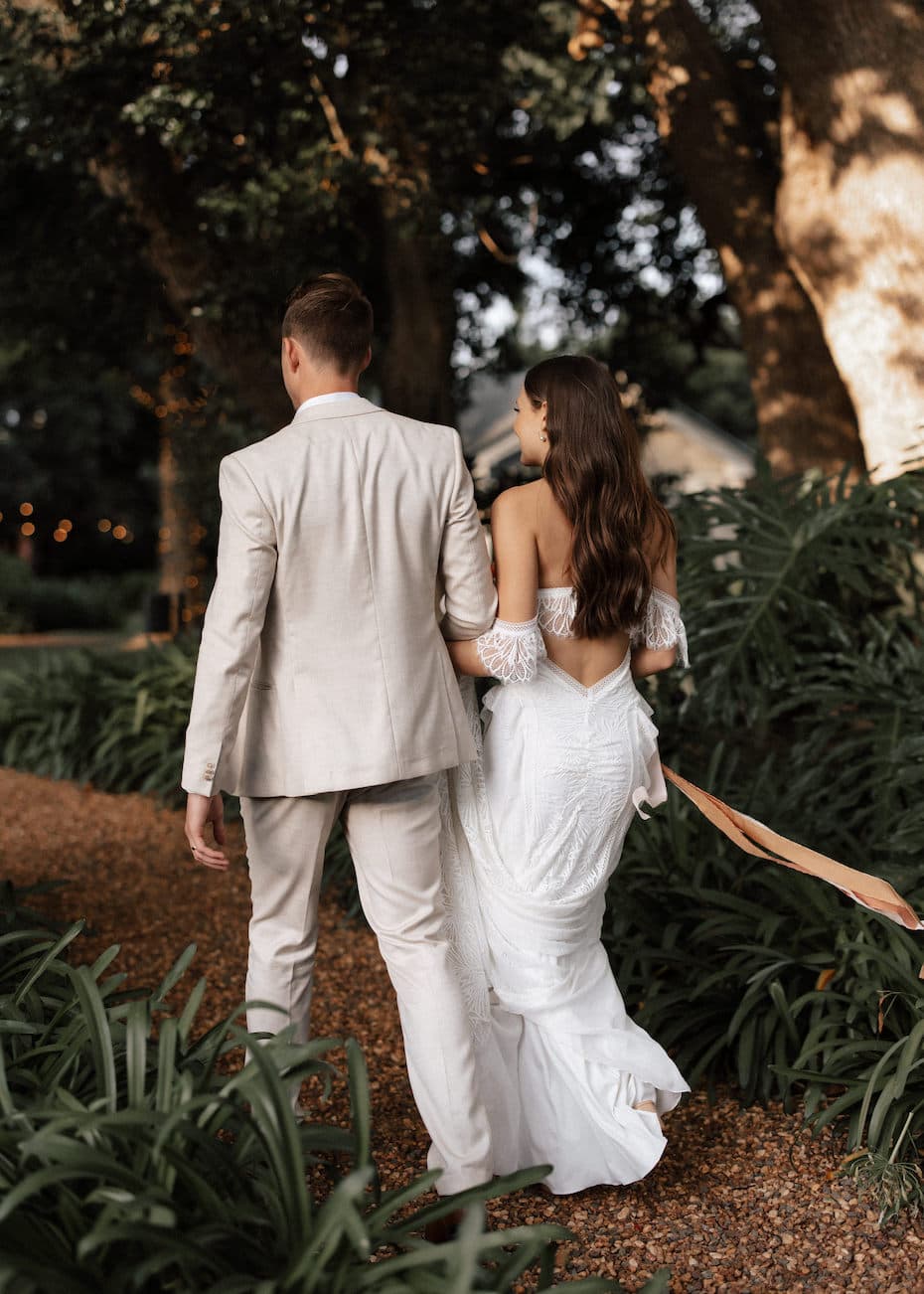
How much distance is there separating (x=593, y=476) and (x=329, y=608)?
67 cm

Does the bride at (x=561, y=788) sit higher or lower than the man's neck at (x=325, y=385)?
lower

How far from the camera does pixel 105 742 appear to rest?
743cm

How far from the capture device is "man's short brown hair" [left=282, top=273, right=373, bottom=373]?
2.60 metres

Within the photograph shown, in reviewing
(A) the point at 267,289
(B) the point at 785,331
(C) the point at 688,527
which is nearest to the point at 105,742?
(A) the point at 267,289

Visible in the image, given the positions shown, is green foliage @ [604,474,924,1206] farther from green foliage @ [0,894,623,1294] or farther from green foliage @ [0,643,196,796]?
green foliage @ [0,643,196,796]

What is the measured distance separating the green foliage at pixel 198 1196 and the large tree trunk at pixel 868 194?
427 centimetres

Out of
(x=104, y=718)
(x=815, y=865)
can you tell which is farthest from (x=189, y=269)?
(x=815, y=865)

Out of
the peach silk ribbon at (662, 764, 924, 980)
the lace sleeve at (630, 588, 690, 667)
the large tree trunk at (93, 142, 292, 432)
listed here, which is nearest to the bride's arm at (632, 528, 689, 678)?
the lace sleeve at (630, 588, 690, 667)

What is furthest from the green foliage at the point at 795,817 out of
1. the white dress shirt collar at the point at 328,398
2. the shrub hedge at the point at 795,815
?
the white dress shirt collar at the point at 328,398

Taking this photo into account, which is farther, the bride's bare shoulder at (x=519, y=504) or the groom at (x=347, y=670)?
the bride's bare shoulder at (x=519, y=504)

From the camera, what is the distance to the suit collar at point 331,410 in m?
2.62

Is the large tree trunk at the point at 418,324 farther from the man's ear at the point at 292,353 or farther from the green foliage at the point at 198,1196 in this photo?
the green foliage at the point at 198,1196

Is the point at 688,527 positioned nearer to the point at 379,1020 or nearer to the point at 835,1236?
the point at 379,1020

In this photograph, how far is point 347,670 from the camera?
8.48 ft
